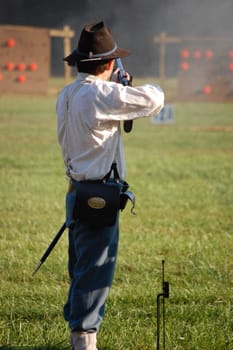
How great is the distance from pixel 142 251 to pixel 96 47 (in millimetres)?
2584

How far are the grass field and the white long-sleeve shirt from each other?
954 mm

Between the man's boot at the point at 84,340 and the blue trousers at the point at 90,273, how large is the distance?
0.03 metres

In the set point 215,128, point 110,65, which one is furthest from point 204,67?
point 110,65

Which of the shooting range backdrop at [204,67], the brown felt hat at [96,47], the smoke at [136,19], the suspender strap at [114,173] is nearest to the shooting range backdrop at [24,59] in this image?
the smoke at [136,19]

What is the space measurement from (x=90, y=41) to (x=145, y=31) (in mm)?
29845

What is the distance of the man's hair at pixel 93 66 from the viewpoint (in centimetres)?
→ 371

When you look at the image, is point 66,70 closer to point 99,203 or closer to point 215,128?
point 215,128

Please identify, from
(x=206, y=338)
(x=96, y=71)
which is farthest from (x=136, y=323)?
(x=96, y=71)

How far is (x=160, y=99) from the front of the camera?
146 inches

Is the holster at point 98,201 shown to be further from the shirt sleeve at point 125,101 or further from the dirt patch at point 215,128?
the dirt patch at point 215,128

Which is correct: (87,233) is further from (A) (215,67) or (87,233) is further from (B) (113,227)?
(A) (215,67)

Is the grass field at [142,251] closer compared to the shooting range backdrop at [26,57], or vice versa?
the grass field at [142,251]

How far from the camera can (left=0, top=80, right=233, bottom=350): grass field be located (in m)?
Answer: 4.24

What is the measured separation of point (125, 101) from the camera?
3623mm
